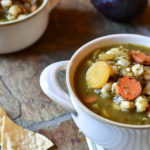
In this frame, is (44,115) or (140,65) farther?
(44,115)

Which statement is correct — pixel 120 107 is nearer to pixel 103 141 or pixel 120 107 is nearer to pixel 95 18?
pixel 103 141

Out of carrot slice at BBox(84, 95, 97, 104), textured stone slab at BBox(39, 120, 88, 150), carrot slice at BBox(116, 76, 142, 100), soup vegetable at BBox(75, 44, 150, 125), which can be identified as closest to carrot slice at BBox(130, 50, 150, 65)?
soup vegetable at BBox(75, 44, 150, 125)

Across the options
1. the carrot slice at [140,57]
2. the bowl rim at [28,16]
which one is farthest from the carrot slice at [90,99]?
the bowl rim at [28,16]

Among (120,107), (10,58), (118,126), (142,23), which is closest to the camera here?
(118,126)

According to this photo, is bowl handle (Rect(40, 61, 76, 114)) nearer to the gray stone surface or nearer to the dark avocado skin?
the gray stone surface

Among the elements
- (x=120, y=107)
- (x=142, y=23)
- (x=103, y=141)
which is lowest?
(x=142, y=23)

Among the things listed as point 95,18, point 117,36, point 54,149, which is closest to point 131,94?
point 117,36
